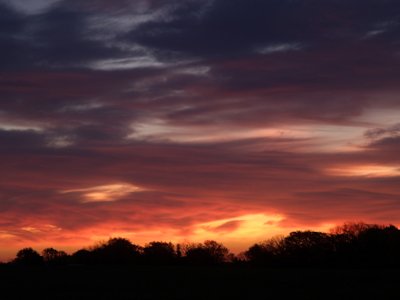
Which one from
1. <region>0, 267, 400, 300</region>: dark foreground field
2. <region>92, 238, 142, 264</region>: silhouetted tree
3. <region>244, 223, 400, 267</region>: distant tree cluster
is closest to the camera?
<region>0, 267, 400, 300</region>: dark foreground field

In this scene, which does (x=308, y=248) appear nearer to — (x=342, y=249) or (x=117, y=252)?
(x=342, y=249)

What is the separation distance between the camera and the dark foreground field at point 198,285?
1650 inches

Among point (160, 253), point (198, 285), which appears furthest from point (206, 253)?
point (198, 285)

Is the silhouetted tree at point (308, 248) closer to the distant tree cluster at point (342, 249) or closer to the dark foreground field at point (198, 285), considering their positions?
the distant tree cluster at point (342, 249)

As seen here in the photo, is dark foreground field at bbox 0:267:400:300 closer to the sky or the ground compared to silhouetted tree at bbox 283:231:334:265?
closer to the ground

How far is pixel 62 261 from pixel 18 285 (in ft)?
177

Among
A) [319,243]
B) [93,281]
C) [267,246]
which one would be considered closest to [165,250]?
[267,246]

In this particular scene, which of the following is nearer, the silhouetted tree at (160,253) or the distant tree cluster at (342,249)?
the distant tree cluster at (342,249)

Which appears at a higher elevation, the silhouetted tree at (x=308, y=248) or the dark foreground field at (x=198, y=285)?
the silhouetted tree at (x=308, y=248)

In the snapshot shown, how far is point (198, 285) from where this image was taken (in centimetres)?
4872

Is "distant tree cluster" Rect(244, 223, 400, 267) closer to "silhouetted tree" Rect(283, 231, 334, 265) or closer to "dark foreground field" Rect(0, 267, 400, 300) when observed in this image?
"silhouetted tree" Rect(283, 231, 334, 265)

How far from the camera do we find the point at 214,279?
175ft

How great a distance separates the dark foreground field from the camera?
4191 centimetres

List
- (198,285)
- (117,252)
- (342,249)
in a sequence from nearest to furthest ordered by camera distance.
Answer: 1. (198,285)
2. (342,249)
3. (117,252)
